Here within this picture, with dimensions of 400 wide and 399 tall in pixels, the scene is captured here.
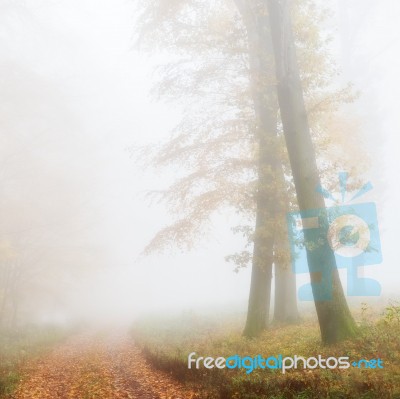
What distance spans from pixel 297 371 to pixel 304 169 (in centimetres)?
453

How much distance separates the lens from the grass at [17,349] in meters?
9.27

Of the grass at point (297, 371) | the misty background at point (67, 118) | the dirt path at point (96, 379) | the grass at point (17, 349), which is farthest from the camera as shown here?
the misty background at point (67, 118)

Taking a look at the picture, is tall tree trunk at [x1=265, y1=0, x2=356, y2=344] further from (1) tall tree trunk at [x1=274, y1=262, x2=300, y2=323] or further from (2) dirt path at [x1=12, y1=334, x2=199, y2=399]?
(1) tall tree trunk at [x1=274, y1=262, x2=300, y2=323]

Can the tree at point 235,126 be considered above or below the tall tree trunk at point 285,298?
above

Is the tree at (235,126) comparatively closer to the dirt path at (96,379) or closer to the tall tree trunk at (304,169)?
the tall tree trunk at (304,169)

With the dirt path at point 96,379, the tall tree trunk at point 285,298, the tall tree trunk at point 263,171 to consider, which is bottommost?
the dirt path at point 96,379

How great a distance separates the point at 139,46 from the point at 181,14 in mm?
2036

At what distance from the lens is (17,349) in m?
14.5

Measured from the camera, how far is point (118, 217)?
77.5 m

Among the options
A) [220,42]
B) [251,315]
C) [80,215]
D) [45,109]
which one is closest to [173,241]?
[251,315]

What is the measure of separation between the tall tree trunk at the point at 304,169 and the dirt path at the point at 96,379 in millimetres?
3587

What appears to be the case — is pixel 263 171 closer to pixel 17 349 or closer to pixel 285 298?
pixel 285 298

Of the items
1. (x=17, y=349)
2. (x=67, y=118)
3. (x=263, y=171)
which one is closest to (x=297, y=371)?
(x=263, y=171)

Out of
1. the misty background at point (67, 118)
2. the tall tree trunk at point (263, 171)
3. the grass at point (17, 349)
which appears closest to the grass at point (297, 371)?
the tall tree trunk at point (263, 171)
